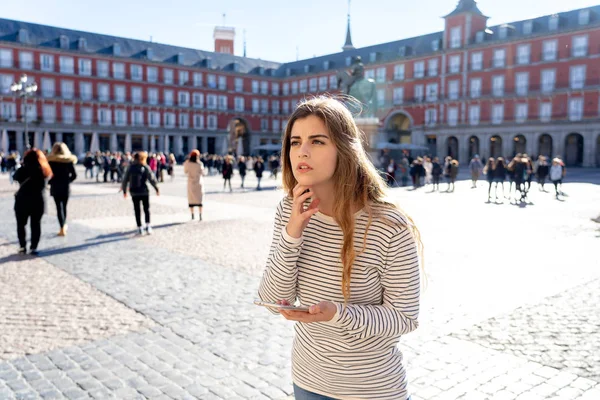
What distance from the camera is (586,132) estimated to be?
39531mm

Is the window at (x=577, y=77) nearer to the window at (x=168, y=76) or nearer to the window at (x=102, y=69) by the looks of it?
the window at (x=168, y=76)

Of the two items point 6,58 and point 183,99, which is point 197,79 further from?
point 6,58

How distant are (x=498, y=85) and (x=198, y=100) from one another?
33164 millimetres

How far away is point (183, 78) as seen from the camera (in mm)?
59281

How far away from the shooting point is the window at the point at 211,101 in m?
61.1

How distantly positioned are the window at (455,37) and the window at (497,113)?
22.7 feet

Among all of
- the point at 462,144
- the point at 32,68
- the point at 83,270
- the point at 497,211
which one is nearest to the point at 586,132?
the point at 462,144

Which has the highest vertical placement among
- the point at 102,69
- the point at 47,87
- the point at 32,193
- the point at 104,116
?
the point at 102,69

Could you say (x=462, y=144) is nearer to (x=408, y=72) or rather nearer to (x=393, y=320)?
(x=408, y=72)

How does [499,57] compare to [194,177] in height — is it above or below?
above

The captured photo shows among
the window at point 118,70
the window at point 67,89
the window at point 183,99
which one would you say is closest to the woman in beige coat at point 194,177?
the window at point 67,89

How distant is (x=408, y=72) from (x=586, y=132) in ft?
59.7

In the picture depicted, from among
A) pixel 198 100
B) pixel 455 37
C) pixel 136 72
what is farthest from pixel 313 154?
pixel 198 100

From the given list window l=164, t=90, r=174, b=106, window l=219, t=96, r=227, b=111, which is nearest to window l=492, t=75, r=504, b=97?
window l=219, t=96, r=227, b=111
